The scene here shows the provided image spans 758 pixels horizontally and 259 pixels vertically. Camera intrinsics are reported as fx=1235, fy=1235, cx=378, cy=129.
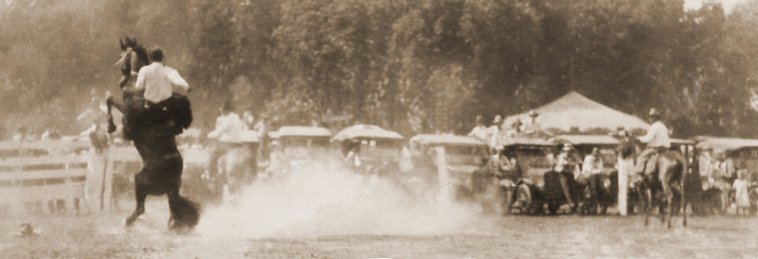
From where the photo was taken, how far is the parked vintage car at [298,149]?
1209 inches

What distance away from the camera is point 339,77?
1940 inches

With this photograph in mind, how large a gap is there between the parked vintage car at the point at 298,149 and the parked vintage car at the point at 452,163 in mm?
2583

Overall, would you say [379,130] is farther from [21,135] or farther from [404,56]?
[21,135]

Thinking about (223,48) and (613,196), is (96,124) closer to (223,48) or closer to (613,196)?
(613,196)

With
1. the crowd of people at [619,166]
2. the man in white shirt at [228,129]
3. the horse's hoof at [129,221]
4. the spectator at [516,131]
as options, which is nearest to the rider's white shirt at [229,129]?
the man in white shirt at [228,129]

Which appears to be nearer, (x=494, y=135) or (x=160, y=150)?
(x=160, y=150)

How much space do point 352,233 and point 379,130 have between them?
936 inches

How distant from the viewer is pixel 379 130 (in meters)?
42.3

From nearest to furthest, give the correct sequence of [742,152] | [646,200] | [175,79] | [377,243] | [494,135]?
[175,79], [377,243], [646,200], [494,135], [742,152]

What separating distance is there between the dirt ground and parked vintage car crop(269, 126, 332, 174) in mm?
8450

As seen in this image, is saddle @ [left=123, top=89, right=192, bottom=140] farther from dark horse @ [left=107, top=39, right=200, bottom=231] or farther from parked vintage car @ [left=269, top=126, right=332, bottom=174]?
parked vintage car @ [left=269, top=126, right=332, bottom=174]

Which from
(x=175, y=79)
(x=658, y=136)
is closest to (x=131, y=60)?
(x=175, y=79)

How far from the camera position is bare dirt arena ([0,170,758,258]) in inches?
581

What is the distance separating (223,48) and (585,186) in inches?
822
